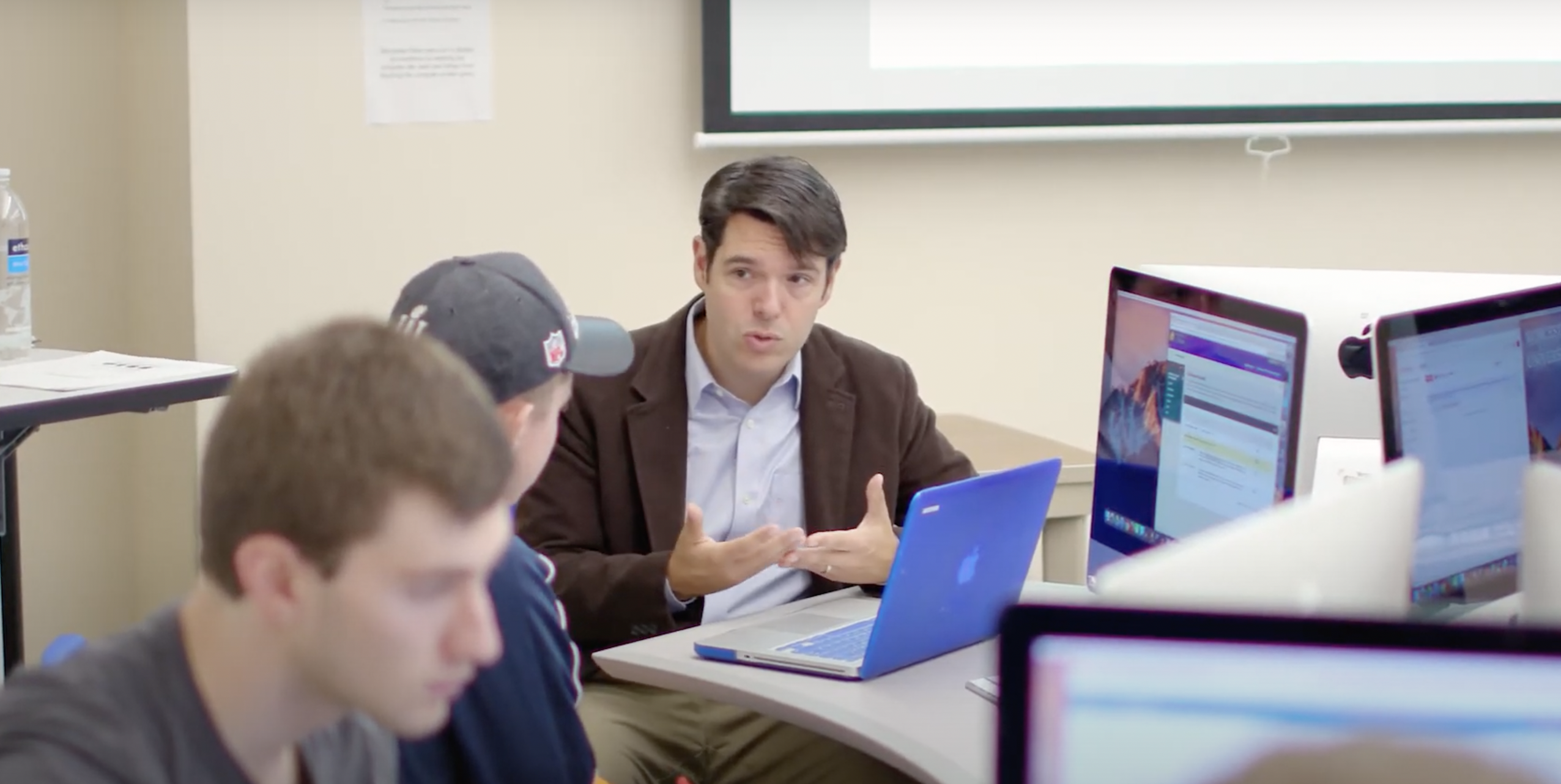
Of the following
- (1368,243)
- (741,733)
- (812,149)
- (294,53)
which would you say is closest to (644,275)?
(812,149)

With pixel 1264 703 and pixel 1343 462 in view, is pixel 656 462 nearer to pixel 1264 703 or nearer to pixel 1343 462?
pixel 1343 462

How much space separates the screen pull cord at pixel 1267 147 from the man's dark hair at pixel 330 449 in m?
2.65

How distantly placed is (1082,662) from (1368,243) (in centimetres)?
295

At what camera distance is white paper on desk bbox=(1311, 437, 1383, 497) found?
166cm

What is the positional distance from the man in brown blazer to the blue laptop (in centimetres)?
24

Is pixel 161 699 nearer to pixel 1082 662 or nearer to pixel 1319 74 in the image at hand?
pixel 1082 662

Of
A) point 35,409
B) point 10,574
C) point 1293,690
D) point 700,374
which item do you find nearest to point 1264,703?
point 1293,690

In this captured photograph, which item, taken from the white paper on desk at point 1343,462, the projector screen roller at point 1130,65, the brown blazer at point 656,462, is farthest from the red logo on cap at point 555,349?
the projector screen roller at point 1130,65

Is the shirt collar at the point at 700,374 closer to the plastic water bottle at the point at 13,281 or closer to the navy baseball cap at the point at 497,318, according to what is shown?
the navy baseball cap at the point at 497,318

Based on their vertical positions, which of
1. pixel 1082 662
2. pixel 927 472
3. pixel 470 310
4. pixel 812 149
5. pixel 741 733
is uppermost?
pixel 812 149

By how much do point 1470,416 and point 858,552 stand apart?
2.39ft

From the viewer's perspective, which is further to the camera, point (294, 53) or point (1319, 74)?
point (1319, 74)

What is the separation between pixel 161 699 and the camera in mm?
917

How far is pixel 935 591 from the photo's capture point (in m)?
1.65
